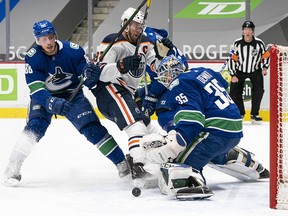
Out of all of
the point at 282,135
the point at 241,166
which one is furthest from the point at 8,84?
the point at 282,135

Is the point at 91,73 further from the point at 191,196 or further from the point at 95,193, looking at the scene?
the point at 191,196

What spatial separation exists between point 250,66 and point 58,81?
4.16 m

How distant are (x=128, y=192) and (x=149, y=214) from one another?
642 mm

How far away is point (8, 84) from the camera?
862 cm

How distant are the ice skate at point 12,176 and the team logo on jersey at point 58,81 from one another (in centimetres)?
50

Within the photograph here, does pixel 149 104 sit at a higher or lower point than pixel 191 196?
higher

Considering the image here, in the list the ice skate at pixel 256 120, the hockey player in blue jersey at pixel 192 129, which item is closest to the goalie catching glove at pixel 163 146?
the hockey player in blue jersey at pixel 192 129

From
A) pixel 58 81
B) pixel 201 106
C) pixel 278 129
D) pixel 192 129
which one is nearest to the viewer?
pixel 278 129

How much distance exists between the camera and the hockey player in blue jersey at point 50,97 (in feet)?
13.6

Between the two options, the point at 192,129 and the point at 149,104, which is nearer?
the point at 192,129

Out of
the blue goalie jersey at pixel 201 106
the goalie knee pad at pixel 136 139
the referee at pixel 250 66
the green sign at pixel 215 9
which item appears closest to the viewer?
the blue goalie jersey at pixel 201 106

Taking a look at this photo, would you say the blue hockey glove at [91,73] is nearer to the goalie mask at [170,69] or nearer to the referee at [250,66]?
the goalie mask at [170,69]

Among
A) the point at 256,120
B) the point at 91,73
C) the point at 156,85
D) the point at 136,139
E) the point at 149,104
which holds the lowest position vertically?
the point at 256,120

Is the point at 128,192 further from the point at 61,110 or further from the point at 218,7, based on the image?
the point at 218,7
